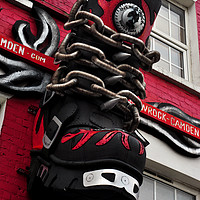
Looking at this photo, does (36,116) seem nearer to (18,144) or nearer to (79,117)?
(18,144)

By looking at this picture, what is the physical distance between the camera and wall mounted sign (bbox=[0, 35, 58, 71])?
183 inches

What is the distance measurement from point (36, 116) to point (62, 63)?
0.58 metres

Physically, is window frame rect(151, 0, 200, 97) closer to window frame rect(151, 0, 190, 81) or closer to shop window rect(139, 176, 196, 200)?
window frame rect(151, 0, 190, 81)

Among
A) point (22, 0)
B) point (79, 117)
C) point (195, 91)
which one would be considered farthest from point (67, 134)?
point (195, 91)

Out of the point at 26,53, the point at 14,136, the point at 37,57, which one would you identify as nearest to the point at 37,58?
the point at 37,57

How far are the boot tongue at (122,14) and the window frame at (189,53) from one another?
2023mm

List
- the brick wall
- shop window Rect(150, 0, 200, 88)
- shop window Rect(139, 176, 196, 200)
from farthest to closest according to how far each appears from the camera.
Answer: shop window Rect(150, 0, 200, 88), shop window Rect(139, 176, 196, 200), the brick wall

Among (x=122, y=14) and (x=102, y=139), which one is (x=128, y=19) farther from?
(x=102, y=139)

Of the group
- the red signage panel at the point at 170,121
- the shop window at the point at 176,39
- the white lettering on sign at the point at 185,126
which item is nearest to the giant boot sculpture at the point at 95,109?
the red signage panel at the point at 170,121

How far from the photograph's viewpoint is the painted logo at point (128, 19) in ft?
13.5

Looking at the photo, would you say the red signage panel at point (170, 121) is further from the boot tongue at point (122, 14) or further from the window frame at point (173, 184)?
the boot tongue at point (122, 14)

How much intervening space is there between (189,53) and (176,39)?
0.34 m

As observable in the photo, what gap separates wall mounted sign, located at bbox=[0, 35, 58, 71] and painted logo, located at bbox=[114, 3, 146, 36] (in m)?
1.02

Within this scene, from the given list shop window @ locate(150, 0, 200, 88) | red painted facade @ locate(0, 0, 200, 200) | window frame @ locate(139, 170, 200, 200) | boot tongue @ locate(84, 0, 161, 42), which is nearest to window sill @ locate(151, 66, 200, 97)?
shop window @ locate(150, 0, 200, 88)
